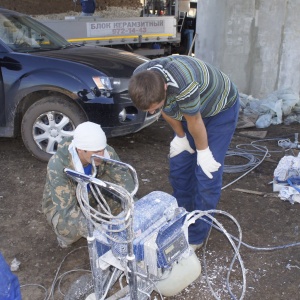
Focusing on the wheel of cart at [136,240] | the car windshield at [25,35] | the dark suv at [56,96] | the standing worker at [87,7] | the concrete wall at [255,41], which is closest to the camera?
the wheel of cart at [136,240]

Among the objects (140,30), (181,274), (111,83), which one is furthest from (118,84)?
Answer: (140,30)

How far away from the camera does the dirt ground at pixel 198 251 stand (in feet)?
9.30

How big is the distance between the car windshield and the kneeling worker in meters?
2.49

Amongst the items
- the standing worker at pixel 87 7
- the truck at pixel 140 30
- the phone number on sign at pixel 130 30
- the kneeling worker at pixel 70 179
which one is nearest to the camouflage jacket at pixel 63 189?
the kneeling worker at pixel 70 179

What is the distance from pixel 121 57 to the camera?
16.8ft

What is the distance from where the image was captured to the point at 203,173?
2908 millimetres

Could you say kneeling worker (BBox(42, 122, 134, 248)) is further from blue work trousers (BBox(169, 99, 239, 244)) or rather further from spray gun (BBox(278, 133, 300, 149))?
spray gun (BBox(278, 133, 300, 149))

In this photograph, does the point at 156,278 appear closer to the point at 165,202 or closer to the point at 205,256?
the point at 165,202

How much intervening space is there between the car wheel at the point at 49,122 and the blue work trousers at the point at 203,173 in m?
1.76

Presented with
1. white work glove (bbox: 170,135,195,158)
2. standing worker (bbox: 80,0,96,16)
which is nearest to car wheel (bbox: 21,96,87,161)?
white work glove (bbox: 170,135,195,158)

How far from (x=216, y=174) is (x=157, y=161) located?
6.51 feet

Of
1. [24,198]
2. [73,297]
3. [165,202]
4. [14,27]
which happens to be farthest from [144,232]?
[14,27]

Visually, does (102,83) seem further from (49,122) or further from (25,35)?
(25,35)

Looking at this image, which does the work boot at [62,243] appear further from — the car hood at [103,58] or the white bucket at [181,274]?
the car hood at [103,58]
